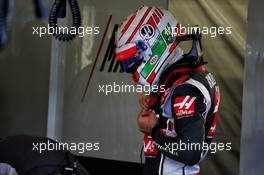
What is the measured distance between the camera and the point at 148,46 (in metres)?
1.87

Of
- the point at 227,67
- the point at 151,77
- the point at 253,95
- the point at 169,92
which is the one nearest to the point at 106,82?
the point at 227,67

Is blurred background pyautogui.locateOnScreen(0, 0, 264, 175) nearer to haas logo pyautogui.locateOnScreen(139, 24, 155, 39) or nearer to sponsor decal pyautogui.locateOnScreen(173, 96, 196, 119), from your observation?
haas logo pyautogui.locateOnScreen(139, 24, 155, 39)

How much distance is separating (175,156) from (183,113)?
14 cm

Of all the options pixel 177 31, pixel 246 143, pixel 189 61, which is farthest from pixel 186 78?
pixel 246 143

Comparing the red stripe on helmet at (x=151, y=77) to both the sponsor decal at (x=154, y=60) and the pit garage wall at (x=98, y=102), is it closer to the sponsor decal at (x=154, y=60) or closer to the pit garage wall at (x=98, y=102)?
the sponsor decal at (x=154, y=60)

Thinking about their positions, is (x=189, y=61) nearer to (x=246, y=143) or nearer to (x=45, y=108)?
(x=246, y=143)

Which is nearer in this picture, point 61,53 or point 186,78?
point 186,78

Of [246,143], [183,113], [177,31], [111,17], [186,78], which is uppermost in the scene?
[111,17]

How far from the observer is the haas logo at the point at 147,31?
1.88 metres

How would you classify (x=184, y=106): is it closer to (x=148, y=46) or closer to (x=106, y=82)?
(x=148, y=46)

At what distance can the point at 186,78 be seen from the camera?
1754 mm

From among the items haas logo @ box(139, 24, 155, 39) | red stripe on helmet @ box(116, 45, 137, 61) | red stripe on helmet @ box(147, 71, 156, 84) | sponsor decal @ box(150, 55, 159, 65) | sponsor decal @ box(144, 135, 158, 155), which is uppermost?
haas logo @ box(139, 24, 155, 39)

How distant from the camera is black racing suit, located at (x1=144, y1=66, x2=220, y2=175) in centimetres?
169

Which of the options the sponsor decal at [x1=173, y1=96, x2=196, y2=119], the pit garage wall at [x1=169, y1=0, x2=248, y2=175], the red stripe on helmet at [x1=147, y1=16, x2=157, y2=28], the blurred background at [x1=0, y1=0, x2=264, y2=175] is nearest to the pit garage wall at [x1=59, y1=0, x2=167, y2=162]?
the blurred background at [x1=0, y1=0, x2=264, y2=175]
